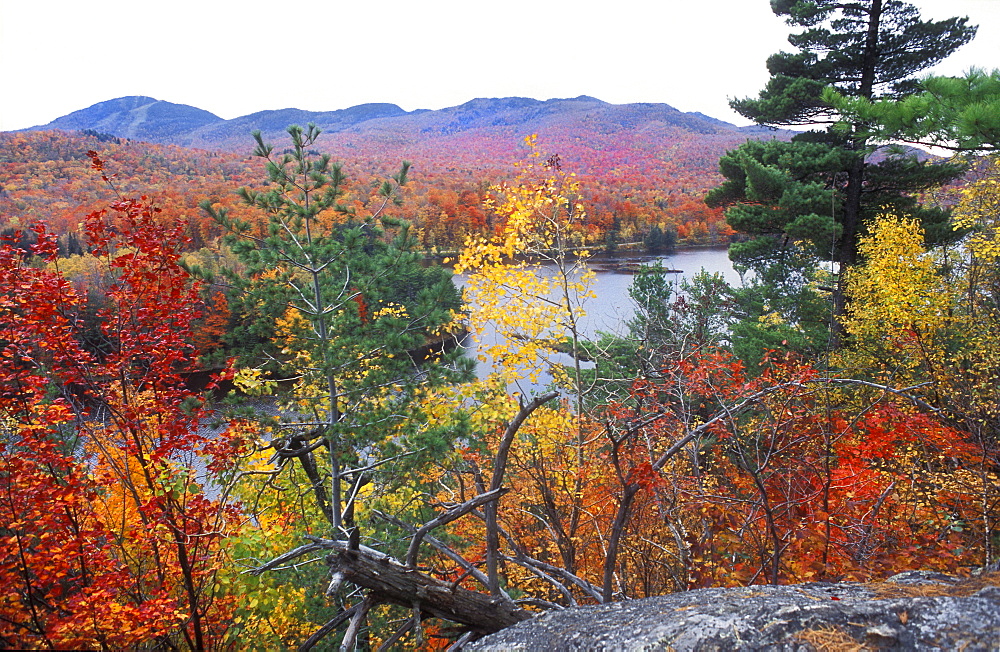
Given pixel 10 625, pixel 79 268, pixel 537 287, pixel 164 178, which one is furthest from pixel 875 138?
pixel 164 178

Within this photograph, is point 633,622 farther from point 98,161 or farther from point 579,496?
point 98,161

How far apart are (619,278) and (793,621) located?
40.2m

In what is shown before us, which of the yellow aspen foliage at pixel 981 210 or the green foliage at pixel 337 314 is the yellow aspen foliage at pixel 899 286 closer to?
the yellow aspen foliage at pixel 981 210

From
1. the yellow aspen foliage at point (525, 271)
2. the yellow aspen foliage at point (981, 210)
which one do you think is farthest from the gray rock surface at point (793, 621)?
the yellow aspen foliage at point (981, 210)

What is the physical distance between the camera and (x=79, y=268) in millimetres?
30891

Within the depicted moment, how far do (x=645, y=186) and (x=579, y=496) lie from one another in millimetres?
68886

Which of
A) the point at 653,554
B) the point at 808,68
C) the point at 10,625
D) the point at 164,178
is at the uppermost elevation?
the point at 164,178

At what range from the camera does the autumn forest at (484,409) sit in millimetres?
5246

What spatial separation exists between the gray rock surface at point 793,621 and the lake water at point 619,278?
2192 cm

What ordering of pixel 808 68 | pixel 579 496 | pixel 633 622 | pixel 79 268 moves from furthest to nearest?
1. pixel 79 268
2. pixel 808 68
3. pixel 579 496
4. pixel 633 622

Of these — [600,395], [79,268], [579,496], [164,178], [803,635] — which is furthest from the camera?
[164,178]

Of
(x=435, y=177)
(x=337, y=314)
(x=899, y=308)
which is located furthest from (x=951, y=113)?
(x=435, y=177)

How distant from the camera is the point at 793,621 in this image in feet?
8.66

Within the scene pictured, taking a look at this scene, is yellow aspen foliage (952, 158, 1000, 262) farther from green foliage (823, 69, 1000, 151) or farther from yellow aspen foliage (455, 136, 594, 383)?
yellow aspen foliage (455, 136, 594, 383)
